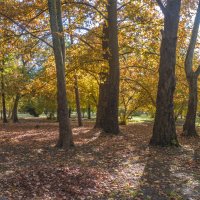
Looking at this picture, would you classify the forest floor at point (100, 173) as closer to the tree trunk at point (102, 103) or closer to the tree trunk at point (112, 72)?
the tree trunk at point (112, 72)

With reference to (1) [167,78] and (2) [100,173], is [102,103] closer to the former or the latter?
(1) [167,78]

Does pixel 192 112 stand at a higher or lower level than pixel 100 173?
higher

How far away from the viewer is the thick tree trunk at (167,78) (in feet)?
39.2

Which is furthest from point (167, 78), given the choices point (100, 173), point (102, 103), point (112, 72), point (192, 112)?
point (102, 103)

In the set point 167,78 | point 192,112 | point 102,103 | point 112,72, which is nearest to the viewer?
point 167,78

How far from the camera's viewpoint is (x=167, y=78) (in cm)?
1204

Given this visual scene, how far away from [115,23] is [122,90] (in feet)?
42.0

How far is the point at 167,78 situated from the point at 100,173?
5328mm

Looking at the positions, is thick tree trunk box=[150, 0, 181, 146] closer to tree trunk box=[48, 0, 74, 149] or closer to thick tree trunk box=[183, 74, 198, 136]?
tree trunk box=[48, 0, 74, 149]

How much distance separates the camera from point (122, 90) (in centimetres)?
2798

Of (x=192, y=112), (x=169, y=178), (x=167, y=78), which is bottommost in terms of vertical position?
(x=169, y=178)

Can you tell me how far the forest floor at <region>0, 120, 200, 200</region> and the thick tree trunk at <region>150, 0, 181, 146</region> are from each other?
62cm

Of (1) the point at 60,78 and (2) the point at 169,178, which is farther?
(1) the point at 60,78

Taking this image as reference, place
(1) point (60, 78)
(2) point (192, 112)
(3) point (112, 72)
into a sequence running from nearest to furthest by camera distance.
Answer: (1) point (60, 78), (3) point (112, 72), (2) point (192, 112)
